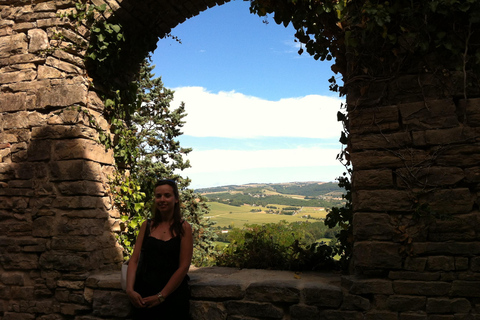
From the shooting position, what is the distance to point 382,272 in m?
2.68

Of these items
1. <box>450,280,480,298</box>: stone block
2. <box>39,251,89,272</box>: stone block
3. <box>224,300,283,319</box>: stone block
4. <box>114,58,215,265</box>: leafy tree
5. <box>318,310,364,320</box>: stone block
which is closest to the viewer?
<box>450,280,480,298</box>: stone block

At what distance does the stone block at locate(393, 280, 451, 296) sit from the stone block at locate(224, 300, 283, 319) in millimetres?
991

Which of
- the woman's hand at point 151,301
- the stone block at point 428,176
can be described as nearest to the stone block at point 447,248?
the stone block at point 428,176

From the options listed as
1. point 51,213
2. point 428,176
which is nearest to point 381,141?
point 428,176

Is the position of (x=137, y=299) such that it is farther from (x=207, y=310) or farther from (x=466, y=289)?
(x=466, y=289)

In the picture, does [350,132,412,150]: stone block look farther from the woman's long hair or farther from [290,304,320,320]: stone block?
the woman's long hair

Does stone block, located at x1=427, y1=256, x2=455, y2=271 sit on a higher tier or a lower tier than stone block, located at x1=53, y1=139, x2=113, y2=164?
lower

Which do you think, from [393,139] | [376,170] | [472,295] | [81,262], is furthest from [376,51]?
[81,262]

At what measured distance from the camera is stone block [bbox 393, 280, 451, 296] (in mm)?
2516

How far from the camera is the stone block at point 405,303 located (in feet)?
8.34

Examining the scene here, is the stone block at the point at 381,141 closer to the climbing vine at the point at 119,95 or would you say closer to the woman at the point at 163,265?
the woman at the point at 163,265

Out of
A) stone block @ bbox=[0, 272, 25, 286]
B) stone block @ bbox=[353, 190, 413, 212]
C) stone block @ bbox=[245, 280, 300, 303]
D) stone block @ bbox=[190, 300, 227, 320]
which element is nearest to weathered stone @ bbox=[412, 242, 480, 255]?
stone block @ bbox=[353, 190, 413, 212]

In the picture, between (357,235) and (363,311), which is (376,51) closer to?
(357,235)

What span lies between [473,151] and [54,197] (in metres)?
4.02
